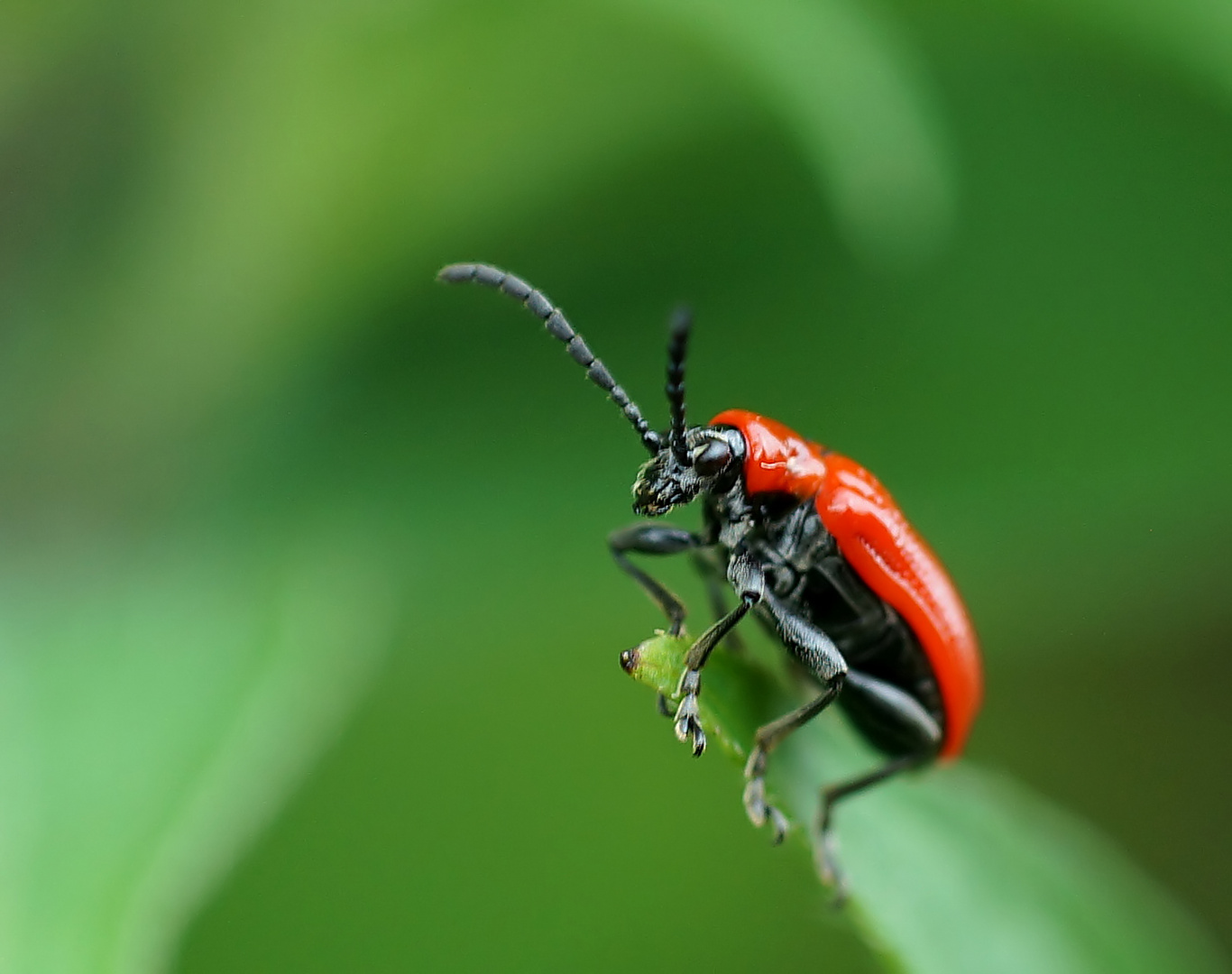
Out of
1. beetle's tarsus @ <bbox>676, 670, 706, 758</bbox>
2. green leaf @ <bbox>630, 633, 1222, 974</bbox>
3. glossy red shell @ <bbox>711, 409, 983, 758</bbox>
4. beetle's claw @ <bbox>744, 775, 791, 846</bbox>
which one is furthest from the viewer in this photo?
glossy red shell @ <bbox>711, 409, 983, 758</bbox>

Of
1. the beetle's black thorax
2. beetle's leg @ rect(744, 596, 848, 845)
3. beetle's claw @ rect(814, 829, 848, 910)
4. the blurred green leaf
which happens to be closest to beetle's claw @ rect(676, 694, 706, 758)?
beetle's leg @ rect(744, 596, 848, 845)

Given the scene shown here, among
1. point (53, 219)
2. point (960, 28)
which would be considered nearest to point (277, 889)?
point (53, 219)

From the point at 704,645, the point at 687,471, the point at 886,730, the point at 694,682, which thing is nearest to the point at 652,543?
the point at 687,471

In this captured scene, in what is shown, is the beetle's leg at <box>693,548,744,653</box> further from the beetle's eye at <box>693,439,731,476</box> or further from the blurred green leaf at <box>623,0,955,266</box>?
the blurred green leaf at <box>623,0,955,266</box>

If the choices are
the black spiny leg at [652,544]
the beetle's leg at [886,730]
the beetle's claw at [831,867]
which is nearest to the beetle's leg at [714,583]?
the black spiny leg at [652,544]

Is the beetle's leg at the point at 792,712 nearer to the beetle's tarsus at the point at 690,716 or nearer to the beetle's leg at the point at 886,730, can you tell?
the beetle's tarsus at the point at 690,716

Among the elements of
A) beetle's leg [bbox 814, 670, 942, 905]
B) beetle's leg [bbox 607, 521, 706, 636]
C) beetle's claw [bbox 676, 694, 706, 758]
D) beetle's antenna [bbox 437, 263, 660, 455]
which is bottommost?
beetle's leg [bbox 814, 670, 942, 905]

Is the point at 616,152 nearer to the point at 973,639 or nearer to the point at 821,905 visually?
the point at 973,639
